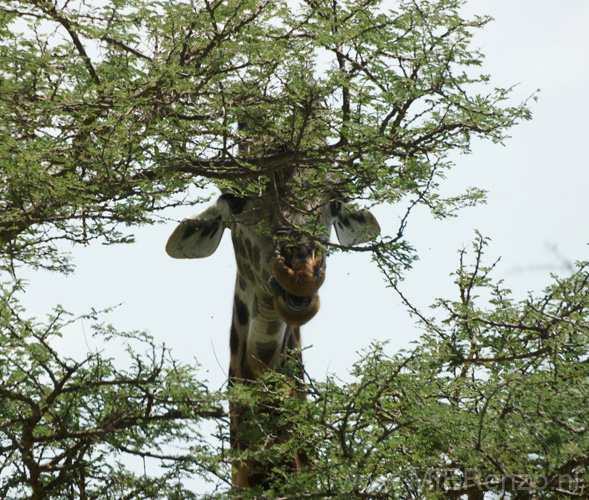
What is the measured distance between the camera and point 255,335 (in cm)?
575

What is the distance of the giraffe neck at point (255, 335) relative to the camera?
5.68 meters

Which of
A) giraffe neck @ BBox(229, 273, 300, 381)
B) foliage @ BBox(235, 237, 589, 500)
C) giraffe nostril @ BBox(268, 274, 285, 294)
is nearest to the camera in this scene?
foliage @ BBox(235, 237, 589, 500)

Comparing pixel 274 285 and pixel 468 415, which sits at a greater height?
pixel 274 285

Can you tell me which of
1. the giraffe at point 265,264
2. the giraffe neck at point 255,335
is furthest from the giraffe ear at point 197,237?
the giraffe neck at point 255,335

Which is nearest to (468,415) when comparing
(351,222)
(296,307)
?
(296,307)

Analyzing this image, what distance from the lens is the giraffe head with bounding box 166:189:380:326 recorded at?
4926 mm

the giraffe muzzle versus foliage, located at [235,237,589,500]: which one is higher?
the giraffe muzzle

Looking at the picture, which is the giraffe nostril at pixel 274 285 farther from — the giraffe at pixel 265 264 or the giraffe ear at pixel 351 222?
the giraffe ear at pixel 351 222

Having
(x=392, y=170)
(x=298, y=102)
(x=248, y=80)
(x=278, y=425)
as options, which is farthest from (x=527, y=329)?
(x=248, y=80)

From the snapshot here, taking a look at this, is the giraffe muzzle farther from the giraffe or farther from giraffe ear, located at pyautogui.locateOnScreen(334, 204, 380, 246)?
giraffe ear, located at pyautogui.locateOnScreen(334, 204, 380, 246)

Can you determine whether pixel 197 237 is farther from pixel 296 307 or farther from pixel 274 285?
pixel 296 307

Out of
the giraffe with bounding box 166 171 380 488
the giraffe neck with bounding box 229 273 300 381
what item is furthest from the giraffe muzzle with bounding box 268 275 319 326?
the giraffe neck with bounding box 229 273 300 381

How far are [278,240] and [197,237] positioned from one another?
100cm

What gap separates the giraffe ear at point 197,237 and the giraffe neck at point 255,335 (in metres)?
0.32
